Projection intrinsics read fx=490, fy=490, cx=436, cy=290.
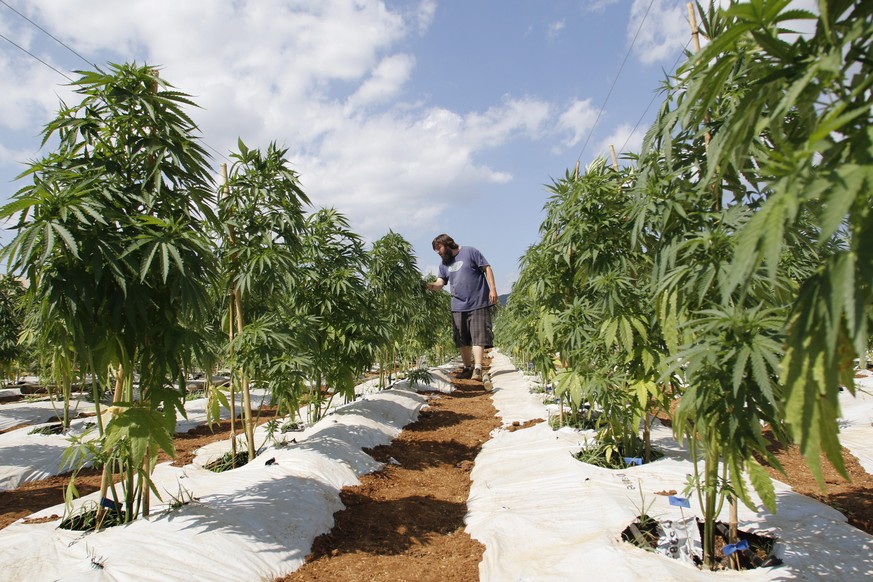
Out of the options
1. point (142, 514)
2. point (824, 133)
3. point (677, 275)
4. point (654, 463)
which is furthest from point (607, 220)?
point (142, 514)

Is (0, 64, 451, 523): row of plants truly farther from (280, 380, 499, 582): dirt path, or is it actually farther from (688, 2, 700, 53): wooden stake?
(688, 2, 700, 53): wooden stake

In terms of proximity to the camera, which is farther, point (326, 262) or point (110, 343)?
point (326, 262)

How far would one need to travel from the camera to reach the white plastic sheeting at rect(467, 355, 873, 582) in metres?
1.88

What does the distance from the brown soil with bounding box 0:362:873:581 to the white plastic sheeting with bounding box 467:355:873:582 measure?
0.58ft

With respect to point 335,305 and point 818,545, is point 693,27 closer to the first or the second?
point 818,545

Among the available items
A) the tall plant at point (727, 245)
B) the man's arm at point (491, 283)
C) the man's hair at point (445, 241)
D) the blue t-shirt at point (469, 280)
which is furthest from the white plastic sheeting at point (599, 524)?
the man's hair at point (445, 241)

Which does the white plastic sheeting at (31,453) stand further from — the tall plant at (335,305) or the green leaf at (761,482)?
the green leaf at (761,482)

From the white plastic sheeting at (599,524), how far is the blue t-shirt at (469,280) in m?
4.02

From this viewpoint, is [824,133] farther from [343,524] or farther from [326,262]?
[326,262]

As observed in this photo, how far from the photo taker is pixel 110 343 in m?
2.33

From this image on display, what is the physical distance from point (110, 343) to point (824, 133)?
2.71m

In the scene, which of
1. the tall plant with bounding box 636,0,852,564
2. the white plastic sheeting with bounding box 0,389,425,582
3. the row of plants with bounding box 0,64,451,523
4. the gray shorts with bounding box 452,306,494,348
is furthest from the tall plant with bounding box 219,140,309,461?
the gray shorts with bounding box 452,306,494,348

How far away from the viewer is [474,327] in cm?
796

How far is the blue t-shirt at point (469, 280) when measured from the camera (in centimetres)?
784
